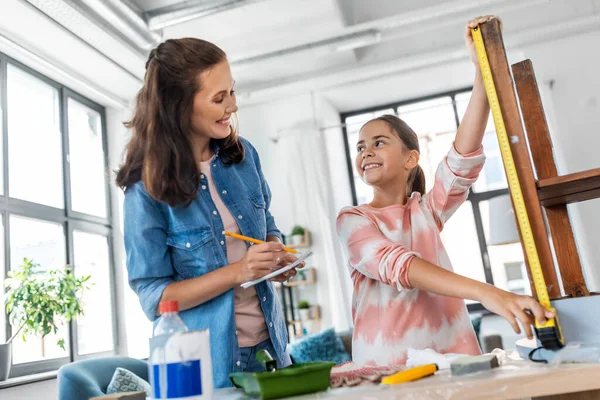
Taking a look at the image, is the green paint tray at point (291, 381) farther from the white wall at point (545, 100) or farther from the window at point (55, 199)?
the white wall at point (545, 100)

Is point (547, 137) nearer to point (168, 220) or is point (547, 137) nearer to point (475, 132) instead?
point (475, 132)

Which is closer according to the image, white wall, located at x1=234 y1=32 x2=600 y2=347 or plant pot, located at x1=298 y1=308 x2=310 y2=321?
white wall, located at x1=234 y1=32 x2=600 y2=347

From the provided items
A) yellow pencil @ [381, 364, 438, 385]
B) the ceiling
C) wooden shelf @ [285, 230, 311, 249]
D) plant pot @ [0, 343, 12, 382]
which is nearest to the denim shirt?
yellow pencil @ [381, 364, 438, 385]

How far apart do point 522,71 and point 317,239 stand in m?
4.71

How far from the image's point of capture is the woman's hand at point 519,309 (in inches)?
35.7

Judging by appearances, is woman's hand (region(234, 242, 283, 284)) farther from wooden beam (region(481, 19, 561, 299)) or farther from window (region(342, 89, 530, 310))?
window (region(342, 89, 530, 310))

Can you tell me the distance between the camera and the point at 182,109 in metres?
1.33

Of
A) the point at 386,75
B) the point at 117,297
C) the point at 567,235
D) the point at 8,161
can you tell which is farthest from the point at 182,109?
the point at 386,75

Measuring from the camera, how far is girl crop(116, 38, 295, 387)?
1196mm

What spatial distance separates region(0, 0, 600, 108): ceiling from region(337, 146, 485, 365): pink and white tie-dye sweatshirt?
3220 mm

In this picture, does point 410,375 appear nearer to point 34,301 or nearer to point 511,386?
point 511,386

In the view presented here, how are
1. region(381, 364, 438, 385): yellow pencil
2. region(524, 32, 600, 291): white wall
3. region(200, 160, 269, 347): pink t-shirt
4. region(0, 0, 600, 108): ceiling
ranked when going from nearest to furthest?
1. region(381, 364, 438, 385): yellow pencil
2. region(200, 160, 269, 347): pink t-shirt
3. region(0, 0, 600, 108): ceiling
4. region(524, 32, 600, 291): white wall

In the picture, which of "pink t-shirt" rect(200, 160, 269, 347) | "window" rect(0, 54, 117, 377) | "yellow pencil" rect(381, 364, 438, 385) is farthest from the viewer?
"window" rect(0, 54, 117, 377)

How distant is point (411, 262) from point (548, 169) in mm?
332
